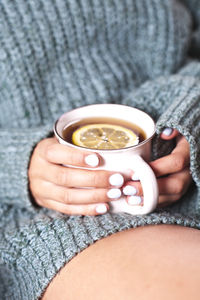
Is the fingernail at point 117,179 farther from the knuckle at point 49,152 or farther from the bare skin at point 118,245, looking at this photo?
the knuckle at point 49,152

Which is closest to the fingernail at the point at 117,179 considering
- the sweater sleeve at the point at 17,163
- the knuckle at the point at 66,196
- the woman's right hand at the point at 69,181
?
the woman's right hand at the point at 69,181

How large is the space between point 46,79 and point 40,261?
1.34 feet

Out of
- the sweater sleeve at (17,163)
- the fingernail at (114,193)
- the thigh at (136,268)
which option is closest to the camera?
the thigh at (136,268)

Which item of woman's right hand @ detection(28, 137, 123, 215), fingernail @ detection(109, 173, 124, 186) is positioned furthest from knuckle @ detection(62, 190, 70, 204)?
fingernail @ detection(109, 173, 124, 186)

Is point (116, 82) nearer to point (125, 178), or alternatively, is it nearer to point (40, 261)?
point (125, 178)

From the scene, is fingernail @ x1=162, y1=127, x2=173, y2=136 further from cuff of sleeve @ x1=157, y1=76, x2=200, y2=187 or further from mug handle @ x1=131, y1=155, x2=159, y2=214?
mug handle @ x1=131, y1=155, x2=159, y2=214

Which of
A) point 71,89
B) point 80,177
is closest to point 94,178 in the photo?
point 80,177

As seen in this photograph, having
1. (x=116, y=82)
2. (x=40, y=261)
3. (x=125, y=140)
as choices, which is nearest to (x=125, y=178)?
(x=125, y=140)

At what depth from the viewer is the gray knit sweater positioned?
0.65 m

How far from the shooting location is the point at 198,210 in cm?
73

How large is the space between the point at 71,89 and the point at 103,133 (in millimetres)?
246

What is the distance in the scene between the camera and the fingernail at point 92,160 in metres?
0.59

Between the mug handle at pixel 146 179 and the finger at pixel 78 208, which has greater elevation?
the mug handle at pixel 146 179

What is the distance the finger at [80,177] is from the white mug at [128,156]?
1 centimetres
